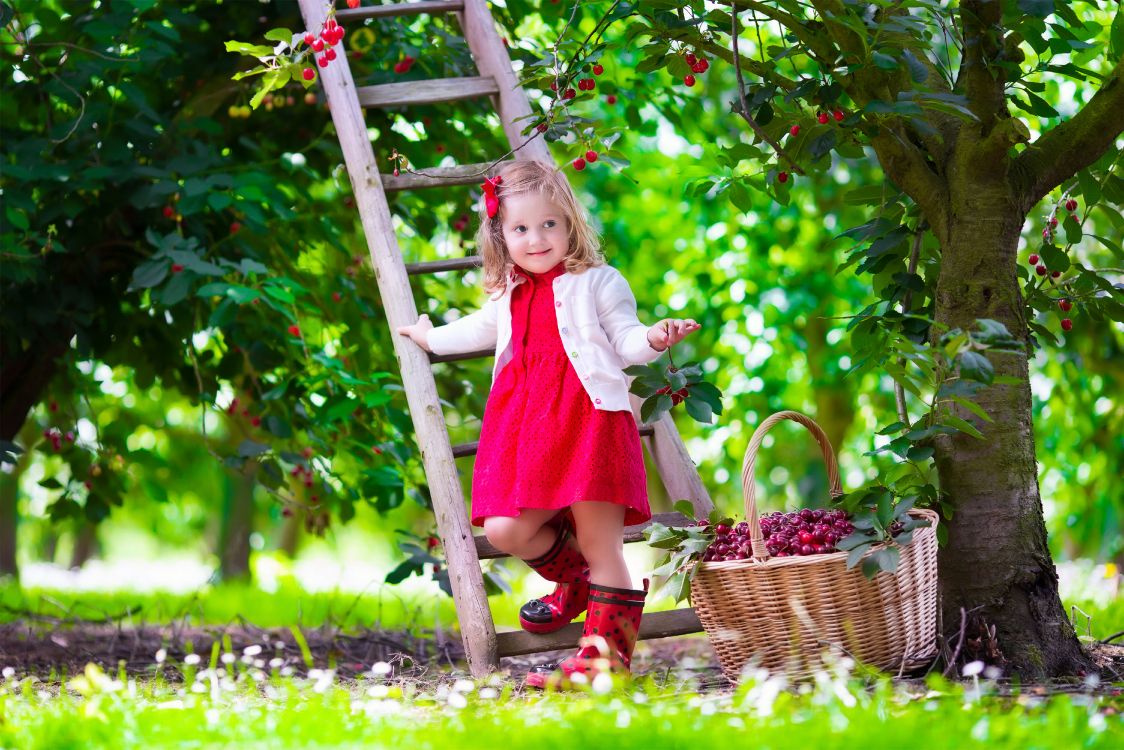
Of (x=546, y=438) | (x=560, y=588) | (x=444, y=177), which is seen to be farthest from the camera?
(x=444, y=177)

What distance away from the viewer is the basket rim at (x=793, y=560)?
242 cm

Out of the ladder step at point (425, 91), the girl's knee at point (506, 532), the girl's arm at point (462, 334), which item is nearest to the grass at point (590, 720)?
the girl's knee at point (506, 532)

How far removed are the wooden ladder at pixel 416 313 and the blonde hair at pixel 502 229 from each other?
14 centimetres

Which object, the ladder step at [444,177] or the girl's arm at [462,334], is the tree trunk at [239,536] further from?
the girl's arm at [462,334]

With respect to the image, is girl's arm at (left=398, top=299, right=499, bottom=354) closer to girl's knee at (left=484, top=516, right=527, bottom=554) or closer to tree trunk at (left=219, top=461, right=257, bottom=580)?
girl's knee at (left=484, top=516, right=527, bottom=554)

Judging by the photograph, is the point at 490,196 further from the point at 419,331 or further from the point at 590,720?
the point at 590,720

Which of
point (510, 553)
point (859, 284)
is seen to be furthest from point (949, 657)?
point (859, 284)

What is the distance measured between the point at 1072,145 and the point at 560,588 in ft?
5.62

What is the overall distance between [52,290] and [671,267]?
5421mm

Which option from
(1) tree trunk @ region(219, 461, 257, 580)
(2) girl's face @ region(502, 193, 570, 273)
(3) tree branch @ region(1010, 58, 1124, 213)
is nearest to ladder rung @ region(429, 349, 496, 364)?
(2) girl's face @ region(502, 193, 570, 273)

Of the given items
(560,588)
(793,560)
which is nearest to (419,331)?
(560,588)

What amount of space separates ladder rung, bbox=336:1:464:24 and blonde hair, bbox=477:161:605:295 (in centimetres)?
72

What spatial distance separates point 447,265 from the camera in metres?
3.33

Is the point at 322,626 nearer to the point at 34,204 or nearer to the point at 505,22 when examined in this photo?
the point at 34,204
